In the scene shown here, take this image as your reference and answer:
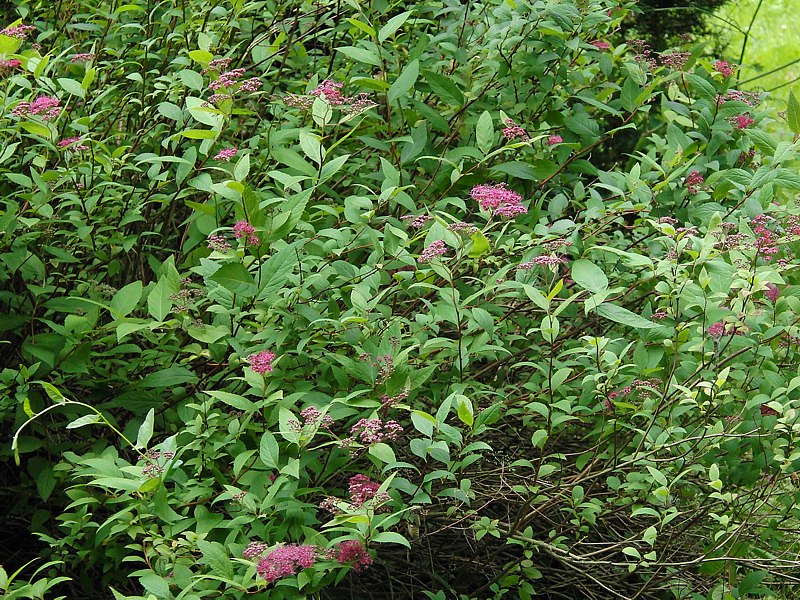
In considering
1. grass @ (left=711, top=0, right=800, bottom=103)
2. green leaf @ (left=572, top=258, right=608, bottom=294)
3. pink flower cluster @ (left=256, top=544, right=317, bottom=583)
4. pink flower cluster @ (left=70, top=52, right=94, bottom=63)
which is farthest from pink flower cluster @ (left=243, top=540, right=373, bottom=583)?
grass @ (left=711, top=0, right=800, bottom=103)

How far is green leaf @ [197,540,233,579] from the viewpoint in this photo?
175 cm

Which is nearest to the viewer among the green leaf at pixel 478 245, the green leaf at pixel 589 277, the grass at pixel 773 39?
the green leaf at pixel 478 245

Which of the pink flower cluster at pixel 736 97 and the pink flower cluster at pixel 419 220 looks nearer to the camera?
the pink flower cluster at pixel 419 220

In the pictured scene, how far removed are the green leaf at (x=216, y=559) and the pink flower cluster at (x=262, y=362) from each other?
1.12 ft

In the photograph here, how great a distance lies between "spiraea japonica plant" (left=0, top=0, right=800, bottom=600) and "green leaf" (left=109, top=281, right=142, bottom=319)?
13 millimetres

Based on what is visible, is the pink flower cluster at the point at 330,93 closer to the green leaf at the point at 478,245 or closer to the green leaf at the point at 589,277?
the green leaf at the point at 478,245

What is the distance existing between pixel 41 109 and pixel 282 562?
1.19 meters

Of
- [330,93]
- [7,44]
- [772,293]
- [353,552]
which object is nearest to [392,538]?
[353,552]

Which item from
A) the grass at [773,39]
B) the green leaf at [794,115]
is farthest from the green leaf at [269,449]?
the grass at [773,39]

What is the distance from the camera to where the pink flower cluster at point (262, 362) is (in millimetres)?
1872

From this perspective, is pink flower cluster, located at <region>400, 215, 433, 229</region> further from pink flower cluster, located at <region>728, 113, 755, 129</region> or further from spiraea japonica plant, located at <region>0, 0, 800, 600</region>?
pink flower cluster, located at <region>728, 113, 755, 129</region>

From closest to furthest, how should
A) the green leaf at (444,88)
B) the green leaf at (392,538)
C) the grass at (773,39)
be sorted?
1. the green leaf at (392,538)
2. the green leaf at (444,88)
3. the grass at (773,39)

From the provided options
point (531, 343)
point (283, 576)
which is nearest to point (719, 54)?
point (531, 343)

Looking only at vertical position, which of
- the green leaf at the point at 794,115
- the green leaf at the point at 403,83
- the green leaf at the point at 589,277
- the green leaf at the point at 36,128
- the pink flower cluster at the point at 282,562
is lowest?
the pink flower cluster at the point at 282,562
